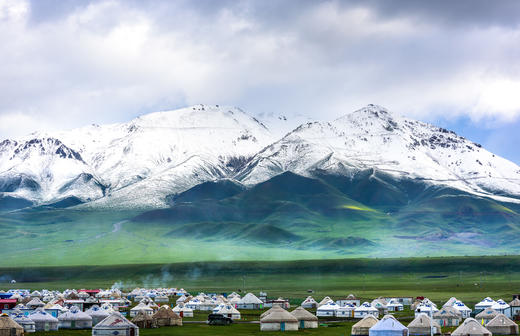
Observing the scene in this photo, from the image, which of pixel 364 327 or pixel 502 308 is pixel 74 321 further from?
pixel 502 308

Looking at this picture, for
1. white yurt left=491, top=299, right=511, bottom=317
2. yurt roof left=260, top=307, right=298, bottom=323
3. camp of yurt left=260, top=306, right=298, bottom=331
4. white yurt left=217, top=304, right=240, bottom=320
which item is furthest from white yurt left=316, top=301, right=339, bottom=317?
yurt roof left=260, top=307, right=298, bottom=323

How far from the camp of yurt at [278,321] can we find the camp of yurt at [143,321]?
1605 cm

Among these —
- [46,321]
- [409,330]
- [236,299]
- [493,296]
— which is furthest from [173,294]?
[409,330]

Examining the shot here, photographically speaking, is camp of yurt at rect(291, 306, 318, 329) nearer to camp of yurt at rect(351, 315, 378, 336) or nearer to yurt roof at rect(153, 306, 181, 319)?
camp of yurt at rect(351, 315, 378, 336)

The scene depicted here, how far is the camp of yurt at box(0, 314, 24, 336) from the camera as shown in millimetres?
91469

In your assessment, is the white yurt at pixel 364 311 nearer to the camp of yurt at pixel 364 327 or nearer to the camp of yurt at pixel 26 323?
the camp of yurt at pixel 364 327

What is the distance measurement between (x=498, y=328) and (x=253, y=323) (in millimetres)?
36505

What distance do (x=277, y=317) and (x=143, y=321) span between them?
18.9 metres

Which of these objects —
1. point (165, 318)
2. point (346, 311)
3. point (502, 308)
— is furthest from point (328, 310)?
point (165, 318)

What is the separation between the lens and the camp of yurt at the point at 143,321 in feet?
359

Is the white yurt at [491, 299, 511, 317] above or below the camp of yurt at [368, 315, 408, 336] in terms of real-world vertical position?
above

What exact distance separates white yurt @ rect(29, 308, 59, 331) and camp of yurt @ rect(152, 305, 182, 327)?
45.1 ft

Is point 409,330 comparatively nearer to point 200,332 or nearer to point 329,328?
point 329,328

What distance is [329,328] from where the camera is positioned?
109062 mm
